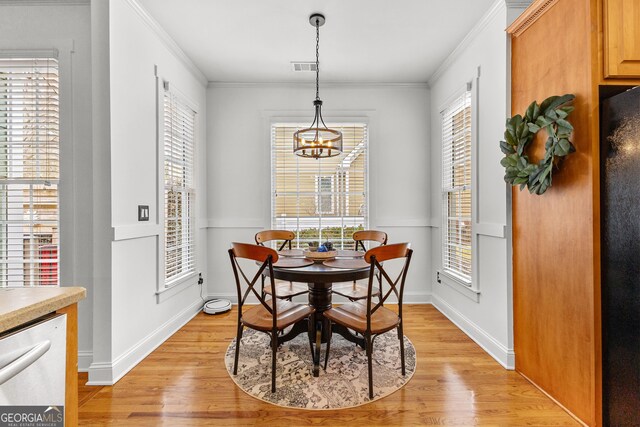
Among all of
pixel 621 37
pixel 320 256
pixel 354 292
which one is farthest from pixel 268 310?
pixel 621 37

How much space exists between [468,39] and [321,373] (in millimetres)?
3296

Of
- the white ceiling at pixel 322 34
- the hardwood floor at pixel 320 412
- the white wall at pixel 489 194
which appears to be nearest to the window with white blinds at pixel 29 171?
the hardwood floor at pixel 320 412

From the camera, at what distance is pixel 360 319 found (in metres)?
2.16

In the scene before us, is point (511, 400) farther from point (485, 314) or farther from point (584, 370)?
point (485, 314)

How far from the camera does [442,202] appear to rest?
3744 millimetres

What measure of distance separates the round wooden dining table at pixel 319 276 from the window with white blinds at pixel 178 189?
1243 millimetres

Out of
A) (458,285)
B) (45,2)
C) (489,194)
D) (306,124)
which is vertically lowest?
(458,285)

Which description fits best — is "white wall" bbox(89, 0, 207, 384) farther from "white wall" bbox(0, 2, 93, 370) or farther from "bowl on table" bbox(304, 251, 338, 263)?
"bowl on table" bbox(304, 251, 338, 263)

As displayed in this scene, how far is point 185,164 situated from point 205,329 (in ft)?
5.96

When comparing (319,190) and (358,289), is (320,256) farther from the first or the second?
(319,190)

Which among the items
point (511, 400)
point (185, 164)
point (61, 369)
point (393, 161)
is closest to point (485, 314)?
point (511, 400)

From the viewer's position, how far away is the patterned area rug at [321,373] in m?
2.05

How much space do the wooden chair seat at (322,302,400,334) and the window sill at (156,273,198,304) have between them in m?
1.66

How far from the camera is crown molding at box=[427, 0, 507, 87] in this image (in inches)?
99.5
